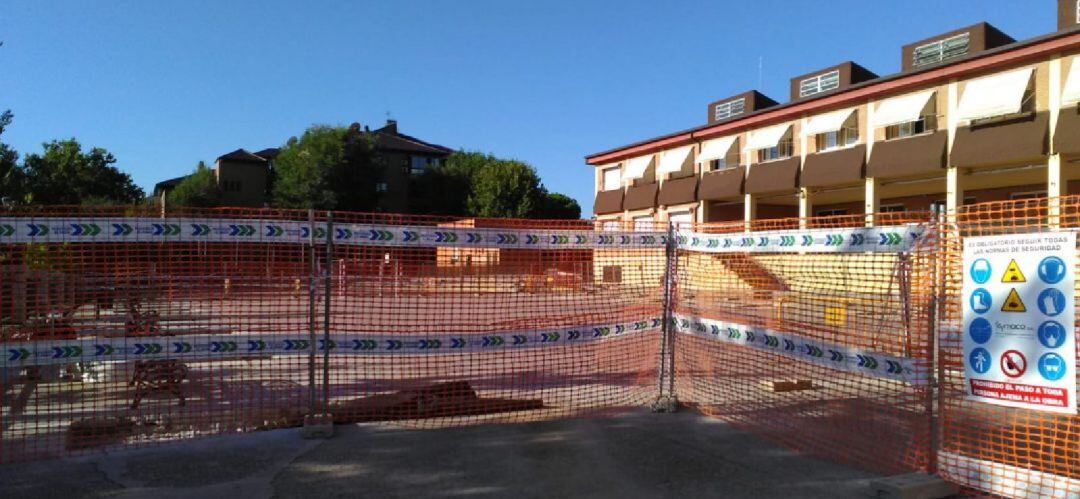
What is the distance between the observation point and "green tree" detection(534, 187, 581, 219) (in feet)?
196

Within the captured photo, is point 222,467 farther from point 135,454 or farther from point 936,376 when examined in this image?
point 936,376

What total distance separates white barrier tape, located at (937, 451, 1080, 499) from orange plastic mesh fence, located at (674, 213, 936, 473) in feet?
0.62

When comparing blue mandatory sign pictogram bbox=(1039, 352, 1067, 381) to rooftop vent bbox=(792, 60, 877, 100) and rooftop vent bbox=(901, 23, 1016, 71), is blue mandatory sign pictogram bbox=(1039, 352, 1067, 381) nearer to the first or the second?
rooftop vent bbox=(901, 23, 1016, 71)

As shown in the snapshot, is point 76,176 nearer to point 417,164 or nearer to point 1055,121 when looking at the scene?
point 417,164

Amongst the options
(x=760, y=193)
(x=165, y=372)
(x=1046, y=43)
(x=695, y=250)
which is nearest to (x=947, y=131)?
(x=1046, y=43)

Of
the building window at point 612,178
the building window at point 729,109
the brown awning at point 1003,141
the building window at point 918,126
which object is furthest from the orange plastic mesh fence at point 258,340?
the building window at point 729,109

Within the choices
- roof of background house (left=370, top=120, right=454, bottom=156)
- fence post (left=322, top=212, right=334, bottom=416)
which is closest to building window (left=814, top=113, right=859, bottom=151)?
fence post (left=322, top=212, right=334, bottom=416)

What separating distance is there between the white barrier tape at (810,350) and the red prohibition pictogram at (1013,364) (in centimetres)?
48

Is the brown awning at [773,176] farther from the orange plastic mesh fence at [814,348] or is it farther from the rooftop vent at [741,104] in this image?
the orange plastic mesh fence at [814,348]

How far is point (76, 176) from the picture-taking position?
170 ft

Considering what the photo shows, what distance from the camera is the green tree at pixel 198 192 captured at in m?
60.6

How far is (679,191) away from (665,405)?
28485mm

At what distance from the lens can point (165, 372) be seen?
6684 mm

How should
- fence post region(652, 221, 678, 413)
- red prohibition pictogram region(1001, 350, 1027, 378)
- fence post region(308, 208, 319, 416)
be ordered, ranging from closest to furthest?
red prohibition pictogram region(1001, 350, 1027, 378) < fence post region(308, 208, 319, 416) < fence post region(652, 221, 678, 413)
